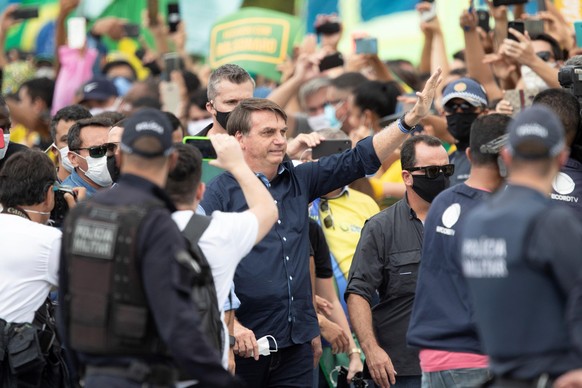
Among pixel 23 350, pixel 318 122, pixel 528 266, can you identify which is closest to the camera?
pixel 528 266

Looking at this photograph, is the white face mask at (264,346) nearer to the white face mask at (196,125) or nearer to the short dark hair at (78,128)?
the short dark hair at (78,128)

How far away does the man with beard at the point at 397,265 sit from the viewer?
25.9 ft

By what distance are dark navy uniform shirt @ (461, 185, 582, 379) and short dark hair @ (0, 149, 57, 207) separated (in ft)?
10.0

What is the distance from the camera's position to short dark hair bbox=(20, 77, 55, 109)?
46.1 feet

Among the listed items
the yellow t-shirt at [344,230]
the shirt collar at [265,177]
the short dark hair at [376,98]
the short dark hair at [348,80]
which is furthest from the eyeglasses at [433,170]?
the short dark hair at [348,80]

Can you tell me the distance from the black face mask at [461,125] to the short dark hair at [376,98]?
1.91 metres

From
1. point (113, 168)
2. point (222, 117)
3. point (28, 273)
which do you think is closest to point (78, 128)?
point (113, 168)

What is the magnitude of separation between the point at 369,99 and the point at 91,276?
6.16 metres

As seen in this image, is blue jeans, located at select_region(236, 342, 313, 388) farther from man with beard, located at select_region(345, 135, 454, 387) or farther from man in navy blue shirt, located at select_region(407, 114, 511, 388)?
man in navy blue shirt, located at select_region(407, 114, 511, 388)

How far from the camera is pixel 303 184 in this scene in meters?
7.63

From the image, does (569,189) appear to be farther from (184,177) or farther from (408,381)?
(184,177)

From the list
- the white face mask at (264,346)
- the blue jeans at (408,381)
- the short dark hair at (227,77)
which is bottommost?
the blue jeans at (408,381)

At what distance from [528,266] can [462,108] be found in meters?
4.63

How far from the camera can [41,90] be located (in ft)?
46.1
